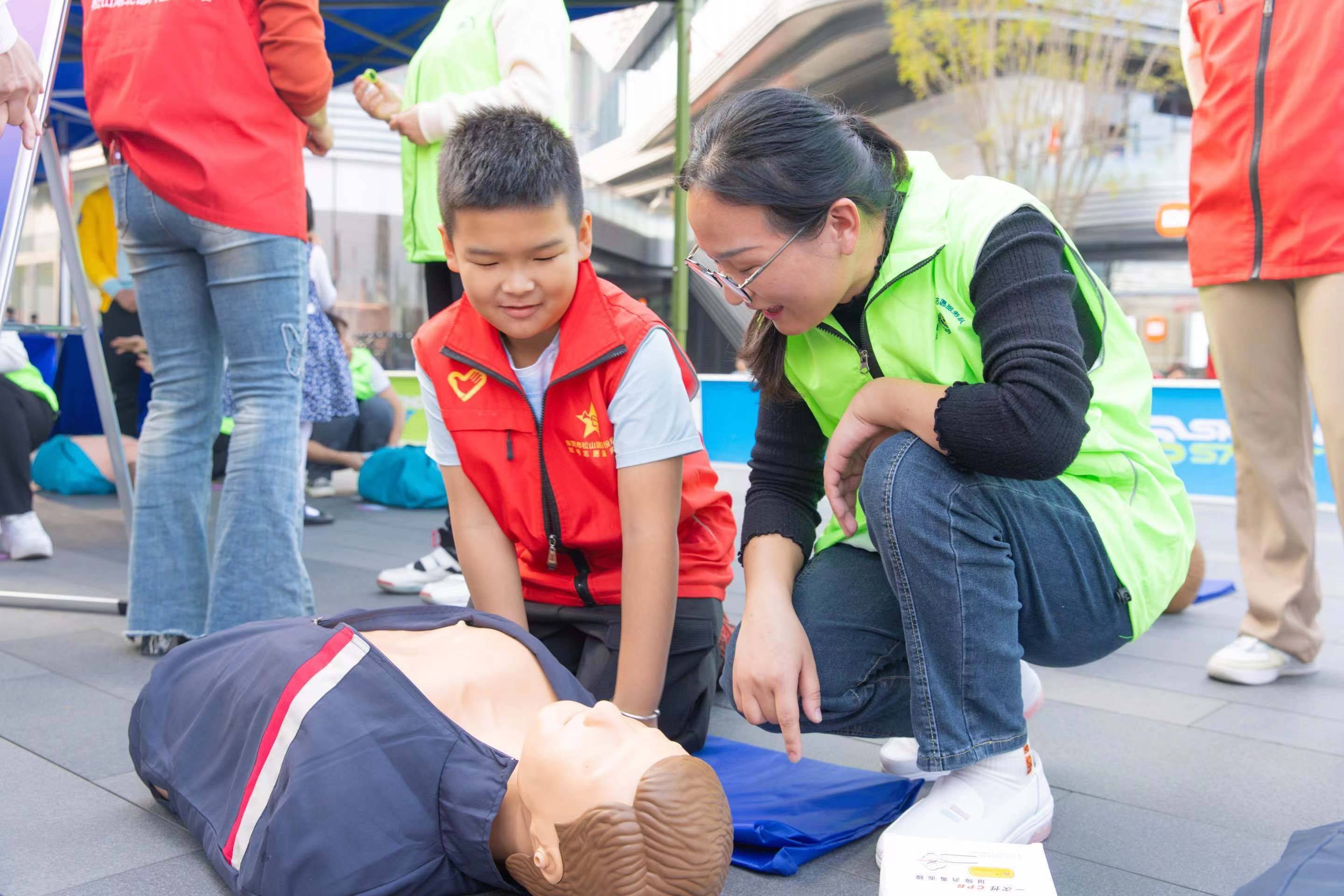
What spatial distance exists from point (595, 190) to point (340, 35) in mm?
4060

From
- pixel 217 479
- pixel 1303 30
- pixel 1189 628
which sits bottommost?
pixel 217 479

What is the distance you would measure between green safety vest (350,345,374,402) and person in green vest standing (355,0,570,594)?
9.59ft

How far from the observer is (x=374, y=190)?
10.2 metres

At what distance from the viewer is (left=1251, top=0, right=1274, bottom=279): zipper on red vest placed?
221 centimetres

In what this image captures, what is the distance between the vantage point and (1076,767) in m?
1.85

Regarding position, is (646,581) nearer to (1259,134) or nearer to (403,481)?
(1259,134)

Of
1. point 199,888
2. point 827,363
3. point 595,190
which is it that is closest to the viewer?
point 199,888

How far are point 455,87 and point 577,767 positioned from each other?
6.99 feet

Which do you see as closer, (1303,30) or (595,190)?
(1303,30)

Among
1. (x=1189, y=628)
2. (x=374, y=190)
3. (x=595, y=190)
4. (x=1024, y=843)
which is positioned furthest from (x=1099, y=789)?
(x=374, y=190)

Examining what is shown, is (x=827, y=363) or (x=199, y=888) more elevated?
(x=827, y=363)

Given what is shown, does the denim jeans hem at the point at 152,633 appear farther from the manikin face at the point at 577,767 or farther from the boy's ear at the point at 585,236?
the manikin face at the point at 577,767

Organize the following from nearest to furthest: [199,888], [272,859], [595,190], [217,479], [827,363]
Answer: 1. [272,859]
2. [199,888]
3. [827,363]
4. [217,479]
5. [595,190]

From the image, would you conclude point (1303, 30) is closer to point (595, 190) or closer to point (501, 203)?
point (501, 203)
